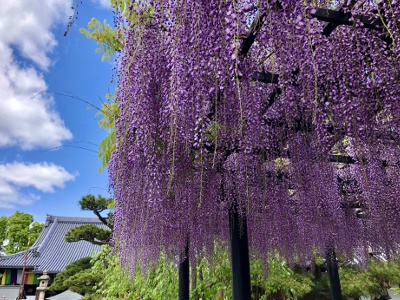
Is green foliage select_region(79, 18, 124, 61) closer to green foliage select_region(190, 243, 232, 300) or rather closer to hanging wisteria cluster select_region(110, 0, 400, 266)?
hanging wisteria cluster select_region(110, 0, 400, 266)

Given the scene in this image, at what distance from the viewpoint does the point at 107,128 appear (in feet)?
13.7

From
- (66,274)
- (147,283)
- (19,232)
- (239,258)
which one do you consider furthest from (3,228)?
(239,258)

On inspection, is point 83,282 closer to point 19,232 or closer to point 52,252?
point 52,252

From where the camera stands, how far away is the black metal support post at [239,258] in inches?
132

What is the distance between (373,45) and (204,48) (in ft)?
3.65

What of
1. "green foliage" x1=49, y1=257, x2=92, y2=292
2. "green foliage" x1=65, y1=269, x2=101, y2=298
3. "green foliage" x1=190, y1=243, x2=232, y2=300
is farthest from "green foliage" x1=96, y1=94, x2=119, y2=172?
"green foliage" x1=49, y1=257, x2=92, y2=292

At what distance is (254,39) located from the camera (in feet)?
6.70

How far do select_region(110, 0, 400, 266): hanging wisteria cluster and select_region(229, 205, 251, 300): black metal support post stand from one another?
0.13 metres

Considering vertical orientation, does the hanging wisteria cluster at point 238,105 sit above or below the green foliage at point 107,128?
below

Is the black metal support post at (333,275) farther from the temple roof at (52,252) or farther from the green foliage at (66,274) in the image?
the temple roof at (52,252)

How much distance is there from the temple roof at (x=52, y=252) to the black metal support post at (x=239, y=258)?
50.0 ft

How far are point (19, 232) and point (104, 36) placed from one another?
77.4 ft

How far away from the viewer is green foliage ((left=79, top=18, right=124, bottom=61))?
4008mm

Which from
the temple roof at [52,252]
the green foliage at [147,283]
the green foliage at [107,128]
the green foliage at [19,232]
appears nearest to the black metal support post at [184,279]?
the green foliage at [147,283]
